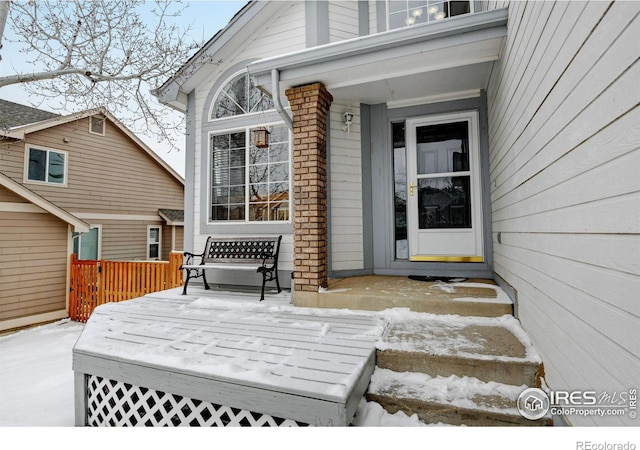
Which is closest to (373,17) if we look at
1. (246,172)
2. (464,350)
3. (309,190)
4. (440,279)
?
(246,172)

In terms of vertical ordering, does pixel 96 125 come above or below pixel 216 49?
above

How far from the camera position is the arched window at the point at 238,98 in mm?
5136

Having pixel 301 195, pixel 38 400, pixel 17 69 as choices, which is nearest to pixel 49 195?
pixel 17 69

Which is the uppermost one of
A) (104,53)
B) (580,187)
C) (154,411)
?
(104,53)

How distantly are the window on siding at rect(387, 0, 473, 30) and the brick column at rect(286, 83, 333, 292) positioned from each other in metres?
2.18

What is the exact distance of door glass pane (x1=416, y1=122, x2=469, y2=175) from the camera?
4.24 m

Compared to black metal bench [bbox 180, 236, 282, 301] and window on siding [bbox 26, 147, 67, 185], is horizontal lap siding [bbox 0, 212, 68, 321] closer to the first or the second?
window on siding [bbox 26, 147, 67, 185]

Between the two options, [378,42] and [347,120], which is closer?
[378,42]

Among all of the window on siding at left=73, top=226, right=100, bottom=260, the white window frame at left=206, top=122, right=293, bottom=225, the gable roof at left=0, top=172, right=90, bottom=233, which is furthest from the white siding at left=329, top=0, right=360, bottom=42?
the window on siding at left=73, top=226, right=100, bottom=260

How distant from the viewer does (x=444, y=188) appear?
4.29m

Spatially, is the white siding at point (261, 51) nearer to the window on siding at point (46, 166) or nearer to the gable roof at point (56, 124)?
the gable roof at point (56, 124)

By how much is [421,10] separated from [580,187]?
174 inches

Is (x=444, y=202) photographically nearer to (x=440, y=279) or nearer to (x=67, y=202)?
(x=440, y=279)

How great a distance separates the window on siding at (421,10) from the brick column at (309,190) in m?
2.18
